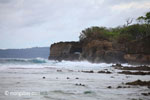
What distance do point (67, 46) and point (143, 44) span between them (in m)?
45.5

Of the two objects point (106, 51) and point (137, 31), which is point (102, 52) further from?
point (137, 31)

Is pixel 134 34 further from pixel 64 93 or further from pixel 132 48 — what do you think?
pixel 64 93

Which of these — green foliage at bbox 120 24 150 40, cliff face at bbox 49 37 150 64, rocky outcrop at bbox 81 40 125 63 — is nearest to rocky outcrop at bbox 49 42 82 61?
cliff face at bbox 49 37 150 64

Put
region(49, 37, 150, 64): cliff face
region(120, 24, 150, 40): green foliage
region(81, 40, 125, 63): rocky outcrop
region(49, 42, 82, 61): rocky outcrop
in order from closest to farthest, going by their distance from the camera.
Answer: region(49, 37, 150, 64): cliff face < region(81, 40, 125, 63): rocky outcrop < region(120, 24, 150, 40): green foliage < region(49, 42, 82, 61): rocky outcrop

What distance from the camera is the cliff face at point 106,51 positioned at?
45781 millimetres

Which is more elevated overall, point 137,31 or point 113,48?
point 137,31

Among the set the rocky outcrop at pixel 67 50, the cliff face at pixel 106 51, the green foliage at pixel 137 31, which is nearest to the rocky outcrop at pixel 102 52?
the cliff face at pixel 106 51

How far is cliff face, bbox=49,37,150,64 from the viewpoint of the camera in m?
45.8

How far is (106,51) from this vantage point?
59.4 meters

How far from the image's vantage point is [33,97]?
447 inches

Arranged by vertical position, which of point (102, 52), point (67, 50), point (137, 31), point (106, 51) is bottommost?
point (102, 52)

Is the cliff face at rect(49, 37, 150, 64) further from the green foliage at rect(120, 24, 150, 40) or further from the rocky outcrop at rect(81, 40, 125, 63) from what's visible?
the green foliage at rect(120, 24, 150, 40)

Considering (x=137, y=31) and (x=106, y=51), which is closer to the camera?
(x=106, y=51)

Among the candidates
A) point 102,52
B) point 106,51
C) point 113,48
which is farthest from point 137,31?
point 106,51
